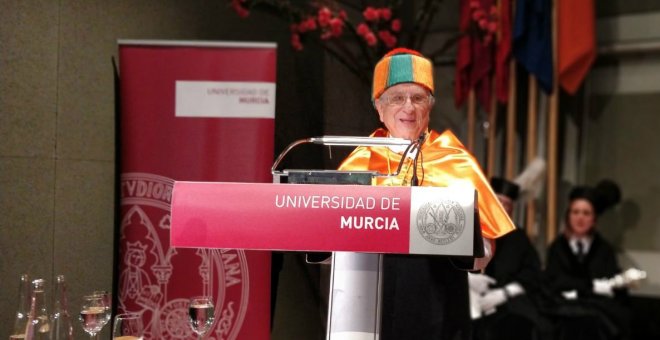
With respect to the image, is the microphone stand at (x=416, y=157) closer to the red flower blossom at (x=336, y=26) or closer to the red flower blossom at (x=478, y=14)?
the red flower blossom at (x=336, y=26)

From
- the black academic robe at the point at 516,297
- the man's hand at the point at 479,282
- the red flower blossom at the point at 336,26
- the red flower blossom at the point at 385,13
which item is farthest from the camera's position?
the black academic robe at the point at 516,297

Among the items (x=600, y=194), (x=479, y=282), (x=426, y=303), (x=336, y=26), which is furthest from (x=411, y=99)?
(x=600, y=194)

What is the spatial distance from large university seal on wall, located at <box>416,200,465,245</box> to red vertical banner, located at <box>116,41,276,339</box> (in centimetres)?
153

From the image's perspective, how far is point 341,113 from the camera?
8.87ft

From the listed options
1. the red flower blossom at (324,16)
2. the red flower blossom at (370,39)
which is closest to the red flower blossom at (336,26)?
the red flower blossom at (324,16)

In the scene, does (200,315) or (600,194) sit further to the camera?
(600,194)

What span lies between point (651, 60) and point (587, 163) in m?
0.84

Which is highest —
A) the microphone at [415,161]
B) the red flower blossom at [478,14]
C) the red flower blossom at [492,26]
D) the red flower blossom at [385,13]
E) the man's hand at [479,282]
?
the red flower blossom at [478,14]

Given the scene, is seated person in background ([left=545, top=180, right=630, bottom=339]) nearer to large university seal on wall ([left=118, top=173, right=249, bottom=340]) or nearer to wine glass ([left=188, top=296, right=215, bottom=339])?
large university seal on wall ([left=118, top=173, right=249, bottom=340])

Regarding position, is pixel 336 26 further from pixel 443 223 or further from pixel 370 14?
pixel 443 223

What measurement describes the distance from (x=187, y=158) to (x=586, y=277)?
9.66ft

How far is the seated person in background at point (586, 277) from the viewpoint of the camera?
16.1 feet

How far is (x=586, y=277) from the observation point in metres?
5.17

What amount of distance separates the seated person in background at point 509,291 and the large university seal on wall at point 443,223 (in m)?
3.18
